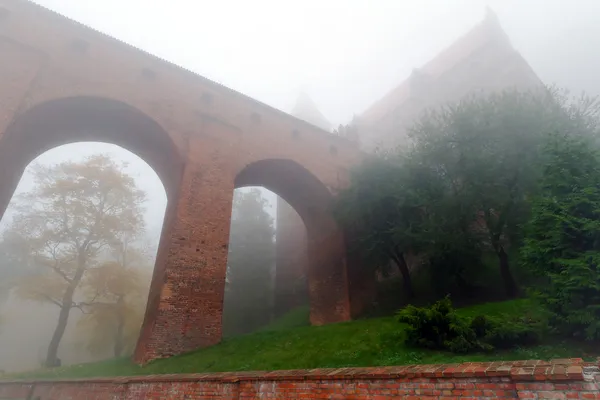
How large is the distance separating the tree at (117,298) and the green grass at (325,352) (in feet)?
26.7

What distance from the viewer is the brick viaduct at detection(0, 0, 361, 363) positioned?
34.8ft

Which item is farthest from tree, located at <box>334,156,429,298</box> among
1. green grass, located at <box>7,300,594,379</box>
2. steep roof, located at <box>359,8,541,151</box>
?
steep roof, located at <box>359,8,541,151</box>

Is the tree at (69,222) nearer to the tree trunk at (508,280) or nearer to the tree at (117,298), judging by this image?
the tree at (117,298)

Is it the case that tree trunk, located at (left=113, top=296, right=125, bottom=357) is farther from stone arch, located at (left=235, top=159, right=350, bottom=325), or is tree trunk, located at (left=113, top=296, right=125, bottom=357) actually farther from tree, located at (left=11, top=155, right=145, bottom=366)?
stone arch, located at (left=235, top=159, right=350, bottom=325)

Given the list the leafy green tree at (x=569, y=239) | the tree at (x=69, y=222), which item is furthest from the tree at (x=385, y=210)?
the tree at (x=69, y=222)

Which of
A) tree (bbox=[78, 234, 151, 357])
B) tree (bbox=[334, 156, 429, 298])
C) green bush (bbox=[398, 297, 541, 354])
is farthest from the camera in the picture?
tree (bbox=[78, 234, 151, 357])

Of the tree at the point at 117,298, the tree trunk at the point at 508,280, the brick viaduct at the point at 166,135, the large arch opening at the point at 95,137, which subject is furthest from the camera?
the tree at the point at 117,298

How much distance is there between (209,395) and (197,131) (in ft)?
31.1

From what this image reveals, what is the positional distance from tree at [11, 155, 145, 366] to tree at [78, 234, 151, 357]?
90 cm

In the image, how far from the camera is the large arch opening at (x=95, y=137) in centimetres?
1101

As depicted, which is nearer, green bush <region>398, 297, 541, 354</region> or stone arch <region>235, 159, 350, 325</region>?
green bush <region>398, 297, 541, 354</region>

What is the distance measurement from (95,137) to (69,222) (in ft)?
22.5

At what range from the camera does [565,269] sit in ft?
18.4

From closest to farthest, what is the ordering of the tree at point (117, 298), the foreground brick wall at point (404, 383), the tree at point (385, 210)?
the foreground brick wall at point (404, 383)
the tree at point (385, 210)
the tree at point (117, 298)
